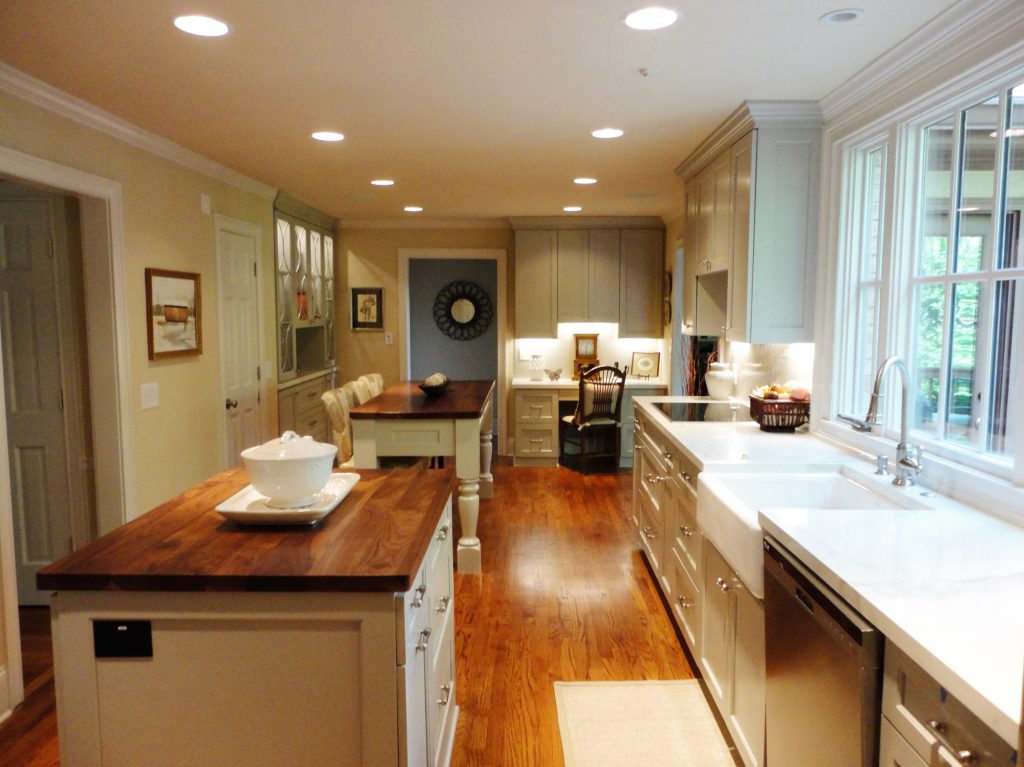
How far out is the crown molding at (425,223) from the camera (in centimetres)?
716

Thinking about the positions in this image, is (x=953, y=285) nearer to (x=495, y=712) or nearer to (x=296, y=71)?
(x=495, y=712)

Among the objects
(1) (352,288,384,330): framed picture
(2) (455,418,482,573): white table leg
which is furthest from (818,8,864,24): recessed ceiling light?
(1) (352,288,384,330): framed picture

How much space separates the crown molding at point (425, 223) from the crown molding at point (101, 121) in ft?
8.22

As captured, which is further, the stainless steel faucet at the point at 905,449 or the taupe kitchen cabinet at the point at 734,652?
the stainless steel faucet at the point at 905,449

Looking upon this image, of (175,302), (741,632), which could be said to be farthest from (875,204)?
(175,302)

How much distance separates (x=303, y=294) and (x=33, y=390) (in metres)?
2.84

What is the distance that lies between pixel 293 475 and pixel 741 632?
1394 mm

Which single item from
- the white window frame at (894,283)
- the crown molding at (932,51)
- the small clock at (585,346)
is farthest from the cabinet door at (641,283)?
the crown molding at (932,51)

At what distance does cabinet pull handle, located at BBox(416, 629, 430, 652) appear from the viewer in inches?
70.4

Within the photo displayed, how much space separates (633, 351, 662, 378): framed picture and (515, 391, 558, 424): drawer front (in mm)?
847

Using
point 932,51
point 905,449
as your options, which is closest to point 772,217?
point 932,51

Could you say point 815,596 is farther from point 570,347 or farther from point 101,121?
point 570,347

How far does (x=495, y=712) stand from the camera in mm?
2730

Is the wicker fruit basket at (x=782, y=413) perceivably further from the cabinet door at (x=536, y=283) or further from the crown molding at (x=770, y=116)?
the cabinet door at (x=536, y=283)
